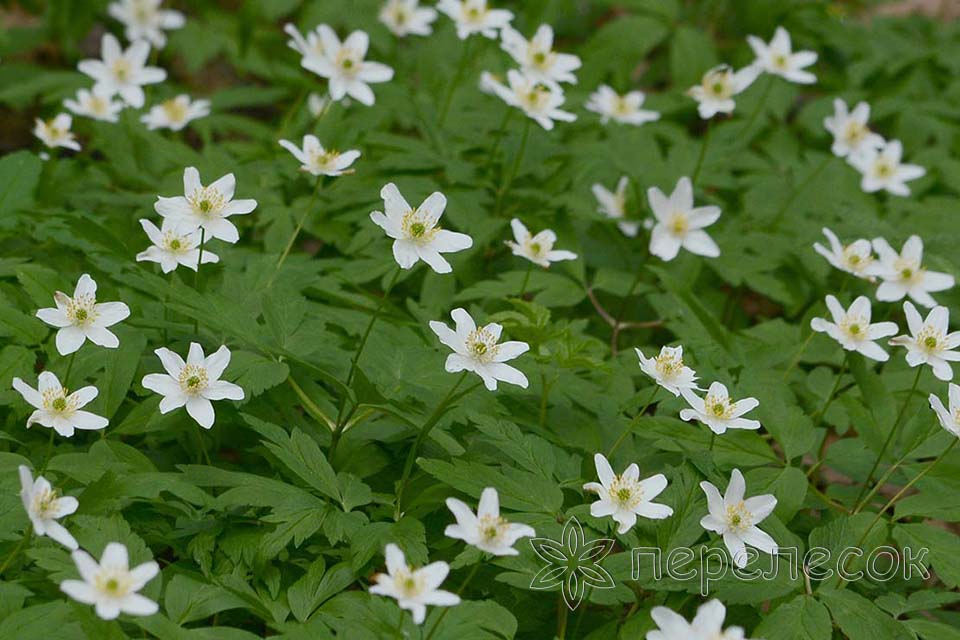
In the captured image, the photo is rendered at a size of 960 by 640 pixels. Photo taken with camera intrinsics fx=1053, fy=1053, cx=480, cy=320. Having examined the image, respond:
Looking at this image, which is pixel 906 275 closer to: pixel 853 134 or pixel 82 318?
pixel 853 134

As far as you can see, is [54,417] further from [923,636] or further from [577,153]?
[577,153]

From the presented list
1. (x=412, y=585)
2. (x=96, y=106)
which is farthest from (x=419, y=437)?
(x=96, y=106)

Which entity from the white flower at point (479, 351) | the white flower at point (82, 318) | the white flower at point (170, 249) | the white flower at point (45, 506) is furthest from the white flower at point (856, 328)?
the white flower at point (45, 506)

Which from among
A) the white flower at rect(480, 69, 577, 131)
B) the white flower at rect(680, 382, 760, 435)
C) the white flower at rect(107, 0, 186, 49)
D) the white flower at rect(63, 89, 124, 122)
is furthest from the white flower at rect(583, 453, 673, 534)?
the white flower at rect(107, 0, 186, 49)

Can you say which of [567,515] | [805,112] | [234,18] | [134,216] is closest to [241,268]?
[134,216]

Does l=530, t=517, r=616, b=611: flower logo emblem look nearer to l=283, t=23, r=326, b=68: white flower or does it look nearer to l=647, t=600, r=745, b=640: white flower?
l=647, t=600, r=745, b=640: white flower
